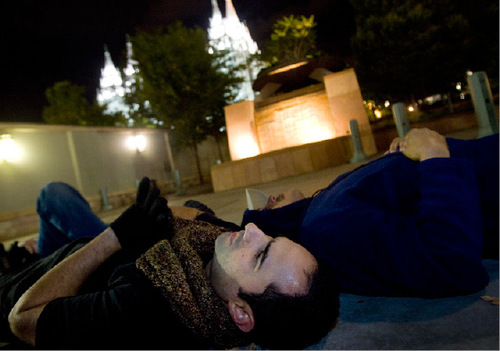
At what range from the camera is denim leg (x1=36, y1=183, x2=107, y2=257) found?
2.30 metres

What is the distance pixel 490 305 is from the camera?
50.8 inches

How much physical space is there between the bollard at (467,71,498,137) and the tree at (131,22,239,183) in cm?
1551

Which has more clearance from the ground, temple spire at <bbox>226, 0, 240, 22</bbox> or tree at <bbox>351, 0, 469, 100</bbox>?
temple spire at <bbox>226, 0, 240, 22</bbox>

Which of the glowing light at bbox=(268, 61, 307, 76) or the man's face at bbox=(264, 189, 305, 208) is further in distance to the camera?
the glowing light at bbox=(268, 61, 307, 76)

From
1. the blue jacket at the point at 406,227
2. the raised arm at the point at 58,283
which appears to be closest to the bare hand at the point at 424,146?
the blue jacket at the point at 406,227

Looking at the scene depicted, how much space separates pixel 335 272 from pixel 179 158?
23.6 meters

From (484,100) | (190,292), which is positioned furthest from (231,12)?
(190,292)

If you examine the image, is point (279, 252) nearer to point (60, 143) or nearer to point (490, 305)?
point (490, 305)

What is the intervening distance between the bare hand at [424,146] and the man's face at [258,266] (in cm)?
88

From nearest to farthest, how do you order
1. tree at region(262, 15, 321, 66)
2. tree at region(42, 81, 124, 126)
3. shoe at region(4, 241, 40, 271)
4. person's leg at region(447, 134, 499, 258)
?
person's leg at region(447, 134, 499, 258) → shoe at region(4, 241, 40, 271) → tree at region(262, 15, 321, 66) → tree at region(42, 81, 124, 126)

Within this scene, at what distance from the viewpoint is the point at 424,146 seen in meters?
1.61

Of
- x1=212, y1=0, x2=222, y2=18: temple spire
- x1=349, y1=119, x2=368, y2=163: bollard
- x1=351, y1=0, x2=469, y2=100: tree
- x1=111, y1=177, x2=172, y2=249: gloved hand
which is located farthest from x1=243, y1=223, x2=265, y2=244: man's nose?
x1=212, y1=0, x2=222, y2=18: temple spire

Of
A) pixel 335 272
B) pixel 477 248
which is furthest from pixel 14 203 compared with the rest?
pixel 477 248

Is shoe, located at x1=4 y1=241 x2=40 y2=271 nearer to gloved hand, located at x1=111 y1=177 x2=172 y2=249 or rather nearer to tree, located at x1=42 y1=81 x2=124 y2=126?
gloved hand, located at x1=111 y1=177 x2=172 y2=249
